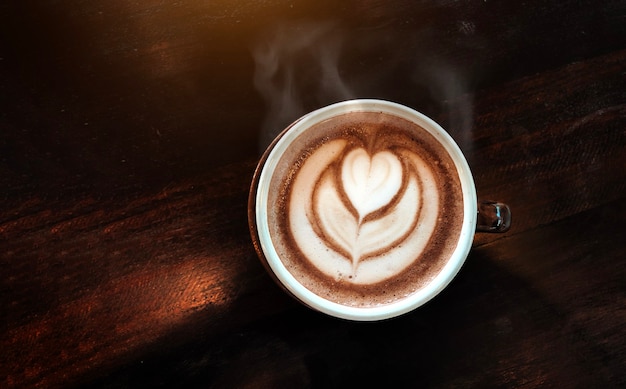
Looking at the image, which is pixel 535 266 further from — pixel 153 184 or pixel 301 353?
pixel 153 184

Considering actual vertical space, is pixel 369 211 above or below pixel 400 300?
above

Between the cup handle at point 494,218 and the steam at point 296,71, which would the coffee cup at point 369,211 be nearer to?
the cup handle at point 494,218

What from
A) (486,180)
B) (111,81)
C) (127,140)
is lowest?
(486,180)

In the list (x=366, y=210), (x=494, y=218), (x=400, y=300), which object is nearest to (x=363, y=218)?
(x=366, y=210)

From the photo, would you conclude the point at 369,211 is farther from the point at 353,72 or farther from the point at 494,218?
the point at 353,72

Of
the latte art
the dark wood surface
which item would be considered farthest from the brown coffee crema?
the dark wood surface

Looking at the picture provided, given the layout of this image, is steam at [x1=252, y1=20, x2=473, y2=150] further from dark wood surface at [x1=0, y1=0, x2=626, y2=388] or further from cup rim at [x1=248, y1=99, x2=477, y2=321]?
cup rim at [x1=248, y1=99, x2=477, y2=321]

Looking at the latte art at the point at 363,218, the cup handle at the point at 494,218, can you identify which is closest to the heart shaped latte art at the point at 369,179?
the latte art at the point at 363,218

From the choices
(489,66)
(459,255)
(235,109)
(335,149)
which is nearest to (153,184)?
(235,109)
